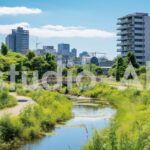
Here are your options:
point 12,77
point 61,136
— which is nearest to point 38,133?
point 61,136

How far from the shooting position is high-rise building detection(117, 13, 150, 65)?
121125 millimetres

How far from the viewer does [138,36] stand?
122 meters

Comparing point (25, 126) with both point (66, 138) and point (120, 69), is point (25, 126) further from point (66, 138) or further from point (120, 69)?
point (120, 69)

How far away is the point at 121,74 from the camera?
76.9 meters

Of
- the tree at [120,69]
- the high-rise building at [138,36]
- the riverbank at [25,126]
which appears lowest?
the riverbank at [25,126]

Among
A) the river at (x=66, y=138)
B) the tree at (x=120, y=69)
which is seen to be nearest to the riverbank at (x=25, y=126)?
the river at (x=66, y=138)

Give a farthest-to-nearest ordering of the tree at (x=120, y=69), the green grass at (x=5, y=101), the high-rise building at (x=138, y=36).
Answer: the high-rise building at (x=138, y=36), the tree at (x=120, y=69), the green grass at (x=5, y=101)

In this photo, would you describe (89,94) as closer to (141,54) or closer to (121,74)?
(121,74)

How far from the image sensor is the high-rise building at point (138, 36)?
121 metres

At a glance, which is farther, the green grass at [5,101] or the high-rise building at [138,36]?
the high-rise building at [138,36]

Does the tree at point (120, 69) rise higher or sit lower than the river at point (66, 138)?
higher

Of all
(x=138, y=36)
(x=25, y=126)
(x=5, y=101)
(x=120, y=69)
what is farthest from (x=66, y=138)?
(x=138, y=36)

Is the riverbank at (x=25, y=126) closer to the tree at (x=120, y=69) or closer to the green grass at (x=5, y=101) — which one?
the green grass at (x=5, y=101)

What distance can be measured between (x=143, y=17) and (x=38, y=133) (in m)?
102
